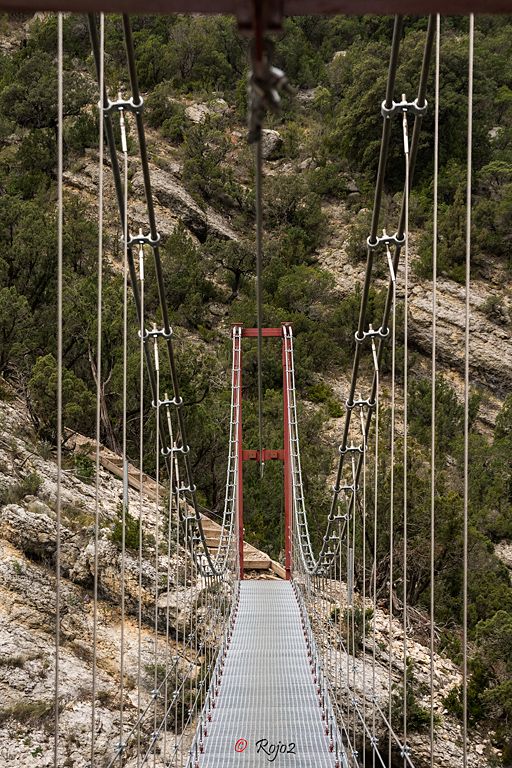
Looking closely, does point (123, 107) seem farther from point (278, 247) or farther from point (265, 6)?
point (278, 247)

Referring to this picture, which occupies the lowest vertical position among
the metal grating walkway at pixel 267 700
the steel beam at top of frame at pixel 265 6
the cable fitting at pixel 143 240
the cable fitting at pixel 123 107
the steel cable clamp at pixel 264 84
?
the metal grating walkway at pixel 267 700

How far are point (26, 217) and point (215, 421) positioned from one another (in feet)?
12.1

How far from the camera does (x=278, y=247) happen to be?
59.4ft

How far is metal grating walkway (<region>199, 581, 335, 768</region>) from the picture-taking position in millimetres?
4254

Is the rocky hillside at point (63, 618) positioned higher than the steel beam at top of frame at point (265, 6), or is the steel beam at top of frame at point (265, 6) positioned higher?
the steel beam at top of frame at point (265, 6)

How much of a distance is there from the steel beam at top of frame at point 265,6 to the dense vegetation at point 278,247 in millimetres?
6749

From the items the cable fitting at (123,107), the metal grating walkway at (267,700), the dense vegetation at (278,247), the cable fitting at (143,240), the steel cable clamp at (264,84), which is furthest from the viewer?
the dense vegetation at (278,247)

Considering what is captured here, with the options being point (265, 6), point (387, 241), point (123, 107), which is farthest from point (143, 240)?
point (265, 6)

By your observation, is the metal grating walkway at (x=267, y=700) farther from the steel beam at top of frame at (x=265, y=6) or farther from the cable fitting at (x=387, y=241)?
the steel beam at top of frame at (x=265, y=6)

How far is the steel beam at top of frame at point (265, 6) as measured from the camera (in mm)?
861

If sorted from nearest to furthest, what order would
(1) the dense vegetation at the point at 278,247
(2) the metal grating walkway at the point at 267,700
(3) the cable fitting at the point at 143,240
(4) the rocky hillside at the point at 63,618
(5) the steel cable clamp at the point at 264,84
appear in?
(5) the steel cable clamp at the point at 264,84
(3) the cable fitting at the point at 143,240
(2) the metal grating walkway at the point at 267,700
(4) the rocky hillside at the point at 63,618
(1) the dense vegetation at the point at 278,247

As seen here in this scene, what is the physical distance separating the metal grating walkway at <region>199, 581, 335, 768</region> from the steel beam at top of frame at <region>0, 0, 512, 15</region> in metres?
3.84

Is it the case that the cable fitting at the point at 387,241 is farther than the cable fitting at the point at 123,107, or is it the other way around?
the cable fitting at the point at 387,241

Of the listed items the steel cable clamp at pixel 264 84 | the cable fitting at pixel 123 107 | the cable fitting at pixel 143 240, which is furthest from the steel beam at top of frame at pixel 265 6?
the cable fitting at pixel 143 240
